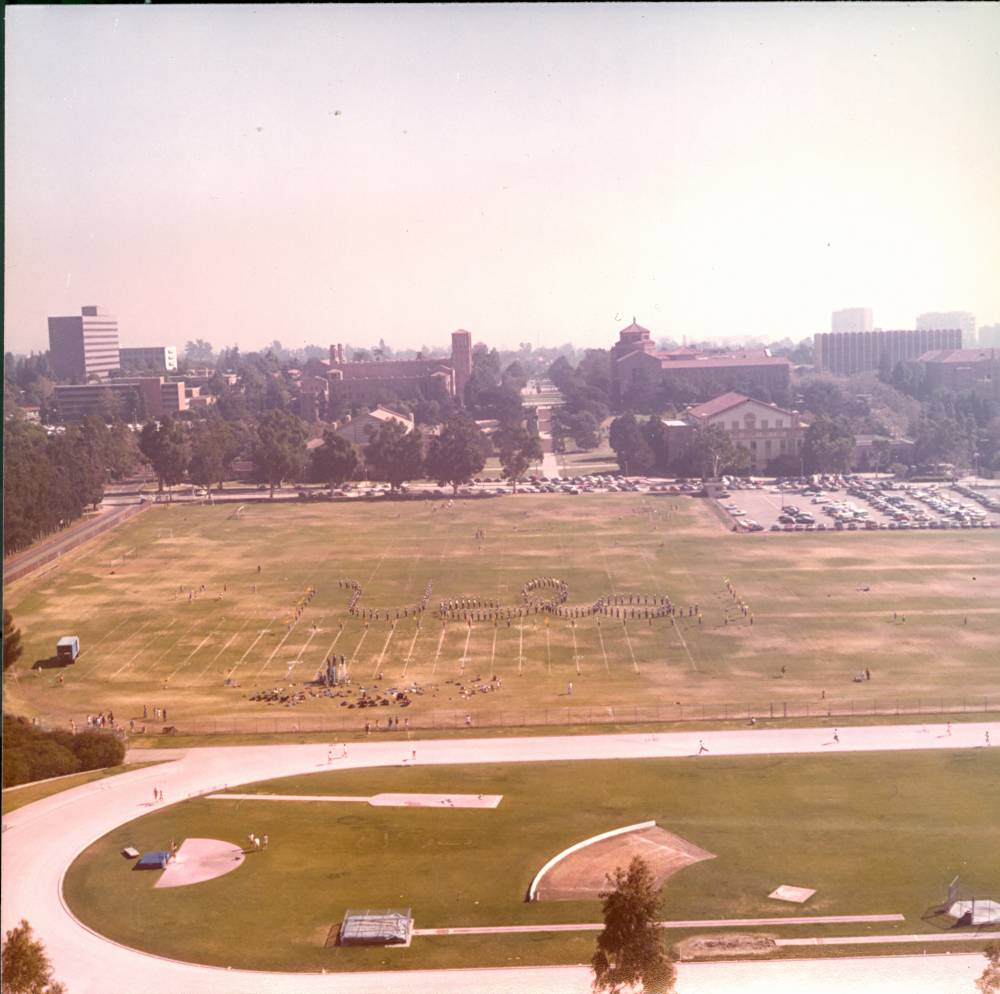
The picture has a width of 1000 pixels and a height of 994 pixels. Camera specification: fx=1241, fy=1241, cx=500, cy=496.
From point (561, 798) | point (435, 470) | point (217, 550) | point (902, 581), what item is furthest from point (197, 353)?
point (561, 798)

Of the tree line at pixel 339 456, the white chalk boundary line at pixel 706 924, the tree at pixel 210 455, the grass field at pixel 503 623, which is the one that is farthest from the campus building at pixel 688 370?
the white chalk boundary line at pixel 706 924

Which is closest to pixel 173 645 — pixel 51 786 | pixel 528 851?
pixel 51 786

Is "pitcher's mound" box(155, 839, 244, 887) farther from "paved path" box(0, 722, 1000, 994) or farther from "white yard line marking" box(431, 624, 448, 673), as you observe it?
"white yard line marking" box(431, 624, 448, 673)

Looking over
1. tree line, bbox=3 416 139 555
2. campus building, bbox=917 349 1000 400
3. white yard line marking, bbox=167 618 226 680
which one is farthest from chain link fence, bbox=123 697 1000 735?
campus building, bbox=917 349 1000 400

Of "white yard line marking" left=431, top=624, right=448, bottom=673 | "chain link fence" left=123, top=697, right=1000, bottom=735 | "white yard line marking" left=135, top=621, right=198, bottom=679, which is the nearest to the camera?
"chain link fence" left=123, top=697, right=1000, bottom=735


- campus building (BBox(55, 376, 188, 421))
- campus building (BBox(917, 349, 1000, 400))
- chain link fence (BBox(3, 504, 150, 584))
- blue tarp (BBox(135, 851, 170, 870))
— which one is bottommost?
blue tarp (BBox(135, 851, 170, 870))

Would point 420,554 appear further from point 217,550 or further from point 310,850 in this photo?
point 310,850

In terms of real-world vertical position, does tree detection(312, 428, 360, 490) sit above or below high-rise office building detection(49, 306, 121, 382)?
below

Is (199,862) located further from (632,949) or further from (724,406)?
(724,406)
